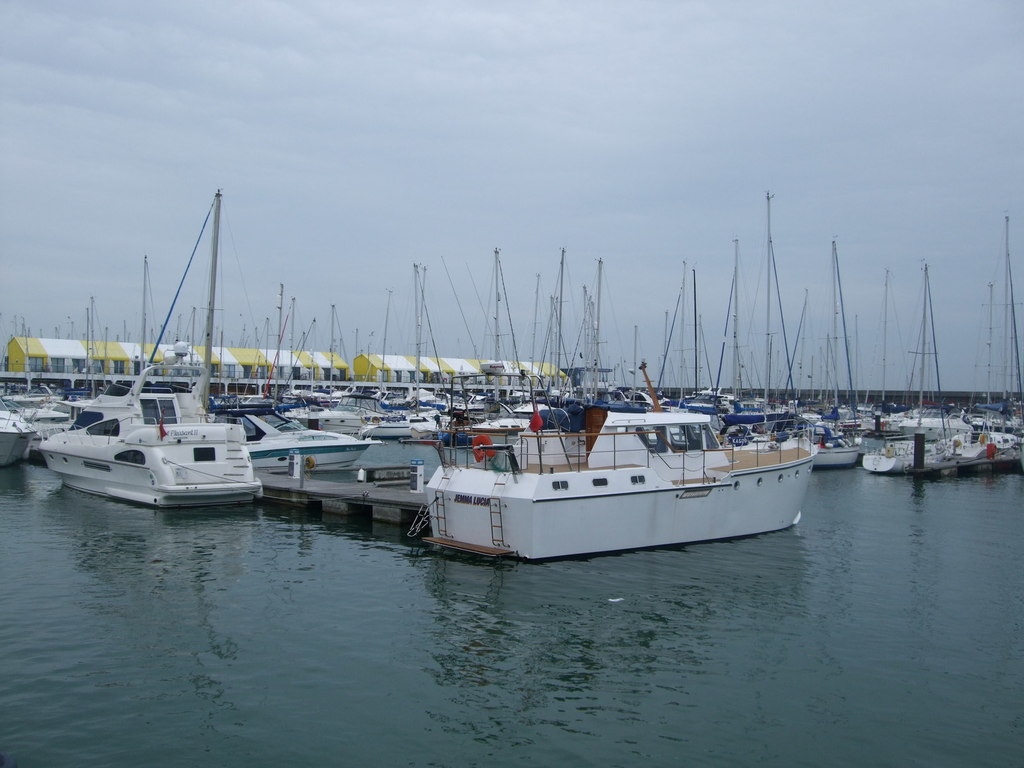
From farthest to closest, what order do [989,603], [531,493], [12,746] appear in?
[531,493]
[989,603]
[12,746]

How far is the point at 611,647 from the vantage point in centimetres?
1223

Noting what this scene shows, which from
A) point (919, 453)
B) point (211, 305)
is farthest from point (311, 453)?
point (919, 453)

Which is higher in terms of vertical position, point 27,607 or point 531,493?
point 531,493

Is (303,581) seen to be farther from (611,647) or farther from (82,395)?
(82,395)

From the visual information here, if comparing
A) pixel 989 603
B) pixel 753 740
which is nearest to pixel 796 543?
pixel 989 603

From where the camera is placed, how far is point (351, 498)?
74.4 ft

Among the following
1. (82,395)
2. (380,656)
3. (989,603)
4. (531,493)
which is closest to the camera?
(380,656)

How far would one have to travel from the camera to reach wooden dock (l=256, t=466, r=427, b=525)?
21.5 metres

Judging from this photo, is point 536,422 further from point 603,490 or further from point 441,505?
point 441,505

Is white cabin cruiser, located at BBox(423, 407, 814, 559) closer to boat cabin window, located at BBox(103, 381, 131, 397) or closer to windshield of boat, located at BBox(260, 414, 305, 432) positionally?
boat cabin window, located at BBox(103, 381, 131, 397)

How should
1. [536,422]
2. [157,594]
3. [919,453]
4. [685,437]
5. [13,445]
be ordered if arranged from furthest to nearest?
[919,453]
[13,445]
[685,437]
[536,422]
[157,594]

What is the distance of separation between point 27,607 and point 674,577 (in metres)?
11.4

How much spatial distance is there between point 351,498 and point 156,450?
5.78 metres

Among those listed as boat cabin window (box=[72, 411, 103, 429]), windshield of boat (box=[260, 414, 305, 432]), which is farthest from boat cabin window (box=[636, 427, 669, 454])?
windshield of boat (box=[260, 414, 305, 432])
